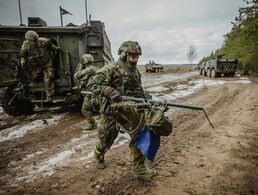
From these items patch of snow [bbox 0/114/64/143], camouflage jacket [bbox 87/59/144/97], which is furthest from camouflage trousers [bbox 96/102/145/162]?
patch of snow [bbox 0/114/64/143]

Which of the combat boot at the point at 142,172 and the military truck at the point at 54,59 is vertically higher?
the military truck at the point at 54,59

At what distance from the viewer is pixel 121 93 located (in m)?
3.20

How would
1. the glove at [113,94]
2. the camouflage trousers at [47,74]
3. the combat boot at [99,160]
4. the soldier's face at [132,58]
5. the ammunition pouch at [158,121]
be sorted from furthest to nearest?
the camouflage trousers at [47,74], the combat boot at [99,160], the soldier's face at [132,58], the glove at [113,94], the ammunition pouch at [158,121]

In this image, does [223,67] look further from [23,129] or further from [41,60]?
[23,129]

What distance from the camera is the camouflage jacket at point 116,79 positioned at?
10.1ft

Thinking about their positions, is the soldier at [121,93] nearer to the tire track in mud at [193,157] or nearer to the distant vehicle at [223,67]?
the tire track in mud at [193,157]

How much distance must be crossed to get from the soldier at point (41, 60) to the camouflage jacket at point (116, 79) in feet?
14.2

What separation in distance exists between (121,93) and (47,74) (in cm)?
458

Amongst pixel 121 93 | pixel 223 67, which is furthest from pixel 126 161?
pixel 223 67

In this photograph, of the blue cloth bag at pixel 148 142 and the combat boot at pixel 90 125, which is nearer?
the blue cloth bag at pixel 148 142

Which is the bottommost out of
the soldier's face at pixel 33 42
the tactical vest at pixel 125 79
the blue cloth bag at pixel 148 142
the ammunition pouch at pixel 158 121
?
the blue cloth bag at pixel 148 142

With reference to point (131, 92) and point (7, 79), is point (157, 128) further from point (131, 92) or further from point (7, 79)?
point (7, 79)

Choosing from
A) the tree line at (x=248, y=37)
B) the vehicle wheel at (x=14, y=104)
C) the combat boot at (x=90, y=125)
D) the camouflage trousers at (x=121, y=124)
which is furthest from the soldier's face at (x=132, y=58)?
the tree line at (x=248, y=37)

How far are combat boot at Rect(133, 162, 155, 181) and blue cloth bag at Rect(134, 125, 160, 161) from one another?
0.47 m
